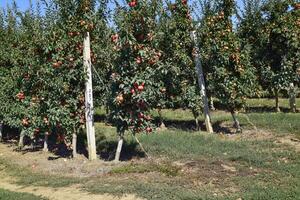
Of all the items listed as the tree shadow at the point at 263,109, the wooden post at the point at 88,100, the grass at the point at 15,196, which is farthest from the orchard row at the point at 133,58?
the grass at the point at 15,196

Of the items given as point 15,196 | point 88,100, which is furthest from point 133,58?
point 15,196

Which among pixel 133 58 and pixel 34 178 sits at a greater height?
pixel 133 58

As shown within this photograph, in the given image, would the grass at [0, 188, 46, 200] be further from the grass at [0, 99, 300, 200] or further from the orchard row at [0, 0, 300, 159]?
the orchard row at [0, 0, 300, 159]

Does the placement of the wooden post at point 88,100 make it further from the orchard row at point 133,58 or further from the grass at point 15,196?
the grass at point 15,196

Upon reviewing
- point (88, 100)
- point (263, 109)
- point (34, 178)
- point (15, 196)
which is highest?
point (88, 100)

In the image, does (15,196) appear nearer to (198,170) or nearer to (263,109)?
(198,170)

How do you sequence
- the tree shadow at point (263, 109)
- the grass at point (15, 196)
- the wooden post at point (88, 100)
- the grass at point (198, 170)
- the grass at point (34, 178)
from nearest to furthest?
the grass at point (198, 170), the grass at point (15, 196), the grass at point (34, 178), the wooden post at point (88, 100), the tree shadow at point (263, 109)

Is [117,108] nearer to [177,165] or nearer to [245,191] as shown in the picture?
[177,165]

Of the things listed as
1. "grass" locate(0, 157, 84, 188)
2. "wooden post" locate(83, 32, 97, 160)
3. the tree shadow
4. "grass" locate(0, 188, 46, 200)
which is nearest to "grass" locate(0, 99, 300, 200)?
"grass" locate(0, 157, 84, 188)

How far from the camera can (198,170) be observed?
10.2 m

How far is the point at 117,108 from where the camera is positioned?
1156cm

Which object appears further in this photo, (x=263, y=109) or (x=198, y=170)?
(x=263, y=109)

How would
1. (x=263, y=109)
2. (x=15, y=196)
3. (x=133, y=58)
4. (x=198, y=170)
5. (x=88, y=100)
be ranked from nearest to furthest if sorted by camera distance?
(x=15, y=196)
(x=198, y=170)
(x=133, y=58)
(x=88, y=100)
(x=263, y=109)

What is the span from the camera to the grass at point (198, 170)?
8.86 meters
